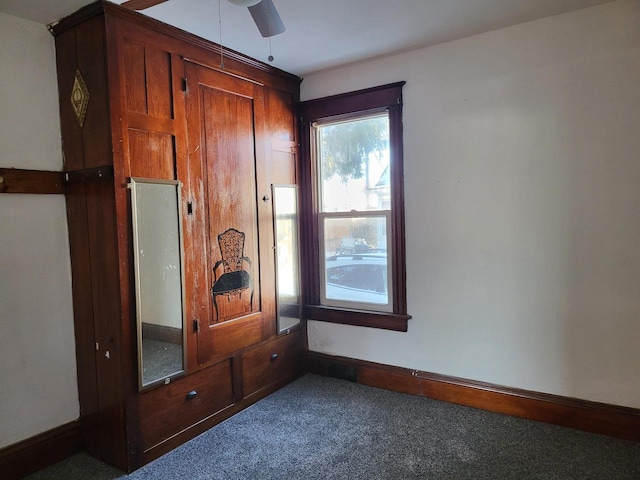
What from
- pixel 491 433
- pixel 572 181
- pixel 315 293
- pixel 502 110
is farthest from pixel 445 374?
pixel 502 110

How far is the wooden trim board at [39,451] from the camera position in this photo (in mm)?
2311

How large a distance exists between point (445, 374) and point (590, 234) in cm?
138

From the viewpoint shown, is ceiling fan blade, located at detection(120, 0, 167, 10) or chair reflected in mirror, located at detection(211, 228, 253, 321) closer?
ceiling fan blade, located at detection(120, 0, 167, 10)

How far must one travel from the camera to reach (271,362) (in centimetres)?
338

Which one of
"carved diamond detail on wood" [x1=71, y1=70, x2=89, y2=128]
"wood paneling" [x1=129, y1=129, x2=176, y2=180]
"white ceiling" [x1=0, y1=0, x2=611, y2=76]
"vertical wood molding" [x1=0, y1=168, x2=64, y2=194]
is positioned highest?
"white ceiling" [x1=0, y1=0, x2=611, y2=76]

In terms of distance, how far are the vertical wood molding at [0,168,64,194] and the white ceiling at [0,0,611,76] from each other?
867 millimetres

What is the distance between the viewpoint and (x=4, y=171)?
2.32 meters

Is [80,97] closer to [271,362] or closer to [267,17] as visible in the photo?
[267,17]

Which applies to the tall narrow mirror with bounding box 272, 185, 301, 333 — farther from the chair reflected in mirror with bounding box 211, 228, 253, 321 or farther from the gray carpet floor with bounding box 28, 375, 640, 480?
the gray carpet floor with bounding box 28, 375, 640, 480

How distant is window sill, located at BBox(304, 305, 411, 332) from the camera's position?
130 inches

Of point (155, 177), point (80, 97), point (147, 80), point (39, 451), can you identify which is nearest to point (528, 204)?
point (155, 177)

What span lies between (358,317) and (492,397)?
1.14m

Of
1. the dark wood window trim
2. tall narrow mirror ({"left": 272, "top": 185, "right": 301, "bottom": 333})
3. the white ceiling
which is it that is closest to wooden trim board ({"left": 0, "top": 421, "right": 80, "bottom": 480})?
tall narrow mirror ({"left": 272, "top": 185, "right": 301, "bottom": 333})

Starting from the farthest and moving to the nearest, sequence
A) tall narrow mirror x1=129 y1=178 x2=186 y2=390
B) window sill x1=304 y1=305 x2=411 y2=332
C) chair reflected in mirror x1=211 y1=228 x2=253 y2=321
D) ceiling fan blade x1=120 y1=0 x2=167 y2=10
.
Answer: window sill x1=304 y1=305 x2=411 y2=332 < chair reflected in mirror x1=211 y1=228 x2=253 y2=321 < tall narrow mirror x1=129 y1=178 x2=186 y2=390 < ceiling fan blade x1=120 y1=0 x2=167 y2=10
